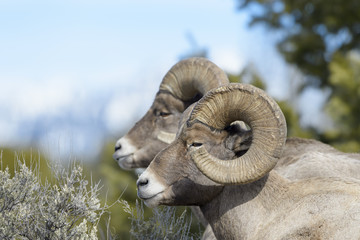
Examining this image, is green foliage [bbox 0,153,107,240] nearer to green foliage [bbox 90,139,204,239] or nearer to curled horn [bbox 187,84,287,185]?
curled horn [bbox 187,84,287,185]

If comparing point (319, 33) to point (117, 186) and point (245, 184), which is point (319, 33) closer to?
point (117, 186)

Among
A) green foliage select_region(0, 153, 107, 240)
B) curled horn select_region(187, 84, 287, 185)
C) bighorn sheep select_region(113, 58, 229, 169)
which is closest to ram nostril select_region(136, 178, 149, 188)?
curled horn select_region(187, 84, 287, 185)

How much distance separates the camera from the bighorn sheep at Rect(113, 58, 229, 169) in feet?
30.6

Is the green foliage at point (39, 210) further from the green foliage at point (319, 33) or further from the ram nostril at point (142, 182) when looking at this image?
the green foliage at point (319, 33)

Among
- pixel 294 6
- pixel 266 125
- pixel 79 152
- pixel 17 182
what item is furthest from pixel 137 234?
pixel 294 6

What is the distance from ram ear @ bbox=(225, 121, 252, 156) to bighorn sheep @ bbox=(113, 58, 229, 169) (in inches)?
107

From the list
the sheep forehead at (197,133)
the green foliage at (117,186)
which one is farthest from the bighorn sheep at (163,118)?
the green foliage at (117,186)

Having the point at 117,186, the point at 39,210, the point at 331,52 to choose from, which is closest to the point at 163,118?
the point at 39,210

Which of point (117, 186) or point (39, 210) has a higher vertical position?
point (39, 210)

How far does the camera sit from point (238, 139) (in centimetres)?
636

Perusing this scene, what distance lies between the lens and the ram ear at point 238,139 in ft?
20.6

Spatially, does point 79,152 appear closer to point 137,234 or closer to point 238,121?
point 137,234

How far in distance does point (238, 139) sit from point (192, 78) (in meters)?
2.98

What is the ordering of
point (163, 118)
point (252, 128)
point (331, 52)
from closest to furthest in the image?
point (252, 128), point (163, 118), point (331, 52)
